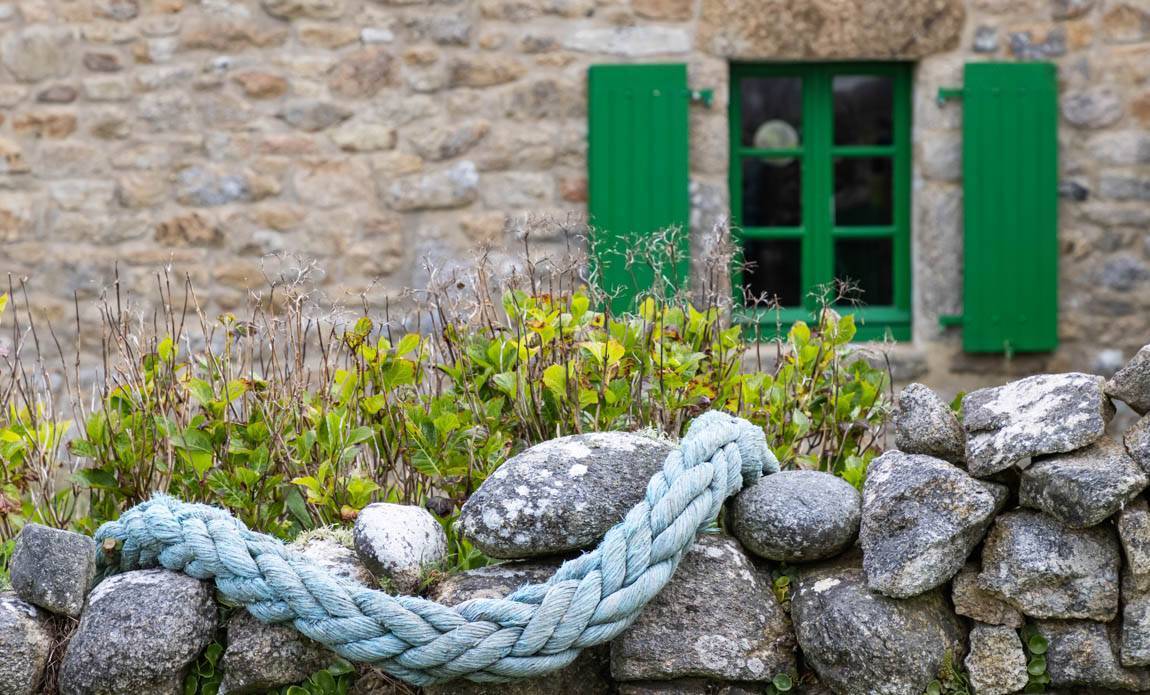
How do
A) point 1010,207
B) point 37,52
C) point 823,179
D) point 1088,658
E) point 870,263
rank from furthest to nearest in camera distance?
1. point 870,263
2. point 823,179
3. point 1010,207
4. point 37,52
5. point 1088,658

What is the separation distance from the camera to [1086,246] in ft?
19.4

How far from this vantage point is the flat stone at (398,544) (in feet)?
7.60

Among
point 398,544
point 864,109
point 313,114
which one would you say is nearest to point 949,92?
point 864,109

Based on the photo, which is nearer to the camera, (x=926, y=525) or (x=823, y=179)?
(x=926, y=525)

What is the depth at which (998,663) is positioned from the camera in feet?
7.52

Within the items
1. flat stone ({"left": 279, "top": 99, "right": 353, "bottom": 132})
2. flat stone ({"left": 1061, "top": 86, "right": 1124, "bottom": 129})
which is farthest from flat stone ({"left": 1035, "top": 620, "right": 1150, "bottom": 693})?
flat stone ({"left": 279, "top": 99, "right": 353, "bottom": 132})

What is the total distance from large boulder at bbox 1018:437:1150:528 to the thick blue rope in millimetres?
500

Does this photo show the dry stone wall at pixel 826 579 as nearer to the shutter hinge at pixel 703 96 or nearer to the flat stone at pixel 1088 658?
the flat stone at pixel 1088 658

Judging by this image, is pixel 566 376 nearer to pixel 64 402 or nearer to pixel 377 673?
pixel 377 673

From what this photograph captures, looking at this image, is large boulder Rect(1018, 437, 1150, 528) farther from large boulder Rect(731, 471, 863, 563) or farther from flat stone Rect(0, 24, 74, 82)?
flat stone Rect(0, 24, 74, 82)

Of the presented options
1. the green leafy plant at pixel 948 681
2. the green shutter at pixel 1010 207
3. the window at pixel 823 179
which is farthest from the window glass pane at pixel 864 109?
the green leafy plant at pixel 948 681

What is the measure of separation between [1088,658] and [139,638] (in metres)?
1.60

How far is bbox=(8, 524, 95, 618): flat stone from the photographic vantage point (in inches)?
91.7

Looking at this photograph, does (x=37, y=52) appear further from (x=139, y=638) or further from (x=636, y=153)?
(x=139, y=638)
